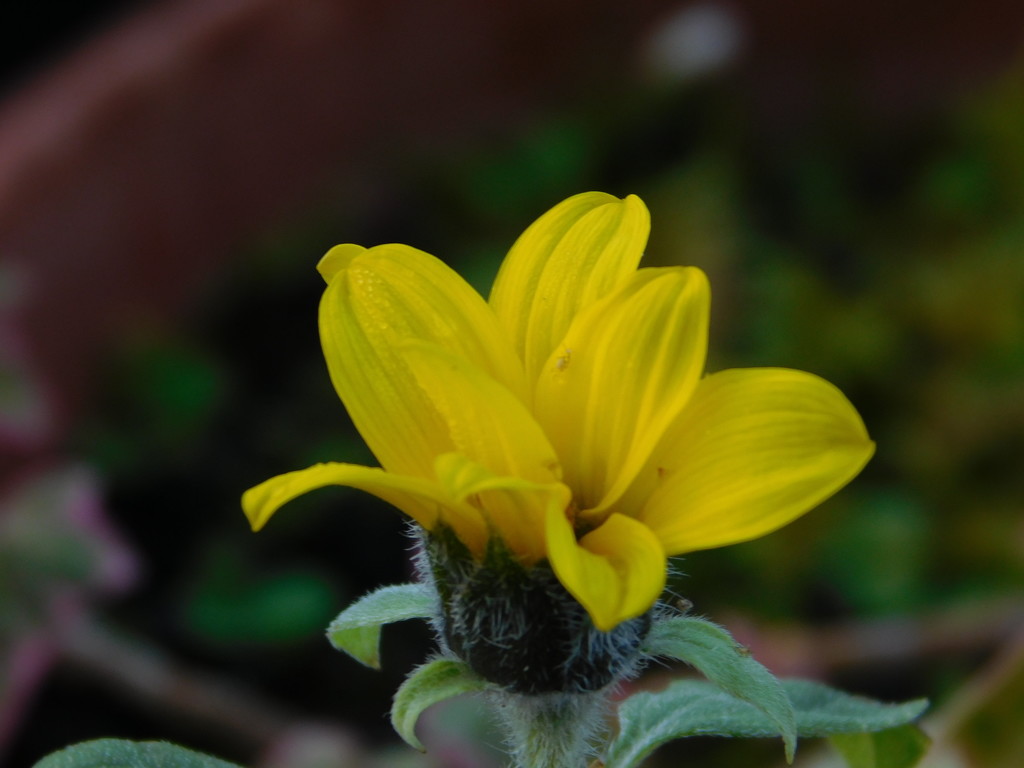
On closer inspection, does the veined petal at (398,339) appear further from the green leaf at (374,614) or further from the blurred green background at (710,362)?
the blurred green background at (710,362)

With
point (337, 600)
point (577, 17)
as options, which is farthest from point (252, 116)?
point (337, 600)

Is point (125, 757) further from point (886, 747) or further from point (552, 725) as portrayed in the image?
point (886, 747)

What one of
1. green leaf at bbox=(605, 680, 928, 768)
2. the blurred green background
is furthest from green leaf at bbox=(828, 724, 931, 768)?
the blurred green background

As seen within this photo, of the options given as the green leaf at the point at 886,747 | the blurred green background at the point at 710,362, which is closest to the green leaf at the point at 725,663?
the green leaf at the point at 886,747

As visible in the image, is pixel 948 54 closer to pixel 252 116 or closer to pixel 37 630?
pixel 252 116

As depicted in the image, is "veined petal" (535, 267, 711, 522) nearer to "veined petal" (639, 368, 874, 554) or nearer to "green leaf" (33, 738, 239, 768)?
"veined petal" (639, 368, 874, 554)

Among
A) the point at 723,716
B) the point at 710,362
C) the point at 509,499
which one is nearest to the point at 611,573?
the point at 509,499
